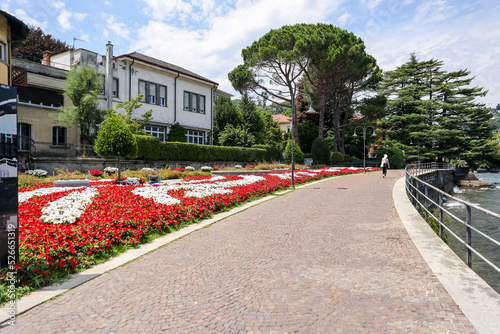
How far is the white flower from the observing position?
6.49 m

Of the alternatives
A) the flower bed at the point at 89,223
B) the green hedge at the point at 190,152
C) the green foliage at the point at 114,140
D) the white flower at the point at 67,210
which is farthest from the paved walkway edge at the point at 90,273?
the green hedge at the point at 190,152

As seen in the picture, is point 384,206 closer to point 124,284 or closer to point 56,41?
point 124,284

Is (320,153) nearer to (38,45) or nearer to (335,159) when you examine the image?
(335,159)

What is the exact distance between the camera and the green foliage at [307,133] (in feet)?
165

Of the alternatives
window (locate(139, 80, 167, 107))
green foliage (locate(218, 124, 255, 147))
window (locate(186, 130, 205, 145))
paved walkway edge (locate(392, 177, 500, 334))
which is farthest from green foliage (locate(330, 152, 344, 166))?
paved walkway edge (locate(392, 177, 500, 334))

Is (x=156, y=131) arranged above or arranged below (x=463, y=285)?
above

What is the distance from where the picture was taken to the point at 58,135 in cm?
2573

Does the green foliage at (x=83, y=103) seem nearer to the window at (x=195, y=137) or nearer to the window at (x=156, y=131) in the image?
the window at (x=156, y=131)

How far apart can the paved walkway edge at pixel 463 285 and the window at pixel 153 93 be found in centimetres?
2732

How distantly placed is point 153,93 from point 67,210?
24.7 metres

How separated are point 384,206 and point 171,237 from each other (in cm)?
728

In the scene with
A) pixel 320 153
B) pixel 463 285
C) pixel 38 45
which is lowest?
pixel 463 285

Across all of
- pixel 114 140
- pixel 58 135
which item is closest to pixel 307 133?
pixel 58 135

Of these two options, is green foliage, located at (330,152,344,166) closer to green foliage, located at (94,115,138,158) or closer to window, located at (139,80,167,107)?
window, located at (139,80,167,107)
